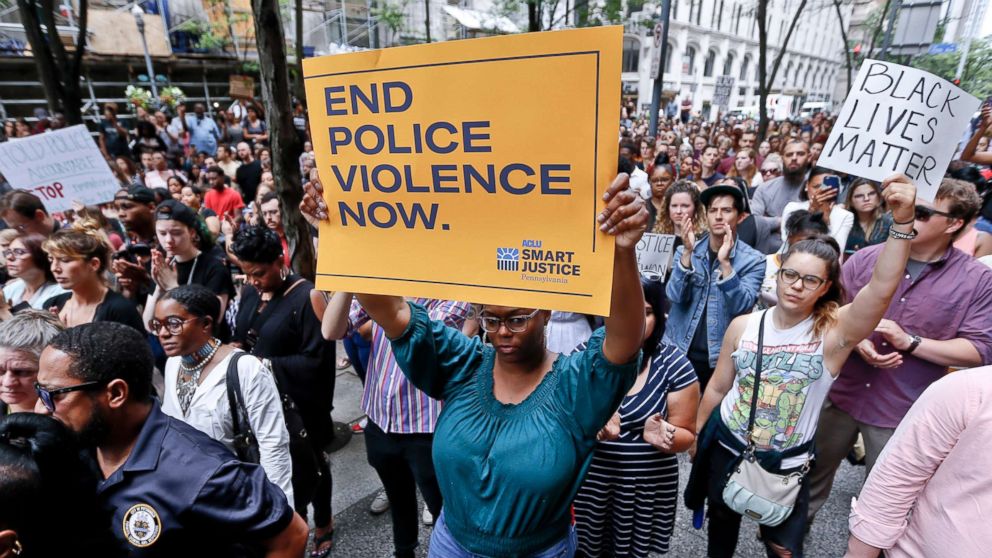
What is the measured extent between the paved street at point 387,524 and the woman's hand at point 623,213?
8.45 ft

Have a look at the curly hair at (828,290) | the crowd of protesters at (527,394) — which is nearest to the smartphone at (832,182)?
the crowd of protesters at (527,394)

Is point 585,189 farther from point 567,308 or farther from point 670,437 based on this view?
point 670,437

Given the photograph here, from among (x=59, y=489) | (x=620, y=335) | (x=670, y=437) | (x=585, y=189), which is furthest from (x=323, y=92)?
(x=670, y=437)

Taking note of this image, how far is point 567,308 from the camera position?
135 cm

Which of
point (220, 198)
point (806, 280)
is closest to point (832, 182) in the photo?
point (806, 280)

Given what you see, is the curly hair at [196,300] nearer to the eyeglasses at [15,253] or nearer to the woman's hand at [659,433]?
the eyeglasses at [15,253]

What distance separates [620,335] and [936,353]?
6.82ft

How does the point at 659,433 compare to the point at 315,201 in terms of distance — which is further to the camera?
the point at 659,433

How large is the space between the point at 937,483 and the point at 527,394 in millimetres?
1229

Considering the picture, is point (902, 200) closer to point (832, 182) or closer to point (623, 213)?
point (623, 213)

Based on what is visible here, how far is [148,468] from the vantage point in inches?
62.2

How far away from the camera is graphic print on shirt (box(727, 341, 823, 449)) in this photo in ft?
7.33

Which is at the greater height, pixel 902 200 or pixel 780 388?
pixel 902 200

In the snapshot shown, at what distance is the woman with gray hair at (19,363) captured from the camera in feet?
7.26
